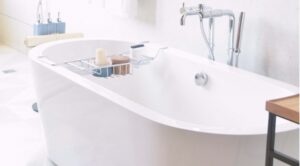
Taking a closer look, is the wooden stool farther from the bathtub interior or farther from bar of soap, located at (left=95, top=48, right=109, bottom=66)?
bar of soap, located at (left=95, top=48, right=109, bottom=66)

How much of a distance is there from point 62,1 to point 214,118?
93.2 inches

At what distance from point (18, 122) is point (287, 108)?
8.09ft

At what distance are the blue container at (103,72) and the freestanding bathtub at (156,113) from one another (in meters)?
0.12

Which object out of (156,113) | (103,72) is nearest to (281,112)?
(156,113)

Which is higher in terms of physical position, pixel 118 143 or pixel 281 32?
pixel 281 32

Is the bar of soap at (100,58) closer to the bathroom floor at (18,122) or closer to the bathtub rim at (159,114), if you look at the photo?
the bathtub rim at (159,114)

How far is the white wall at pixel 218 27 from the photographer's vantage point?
223 centimetres

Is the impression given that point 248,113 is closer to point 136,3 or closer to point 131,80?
point 131,80

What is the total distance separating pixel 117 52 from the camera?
2.97 metres

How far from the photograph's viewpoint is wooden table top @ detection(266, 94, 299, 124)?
110cm

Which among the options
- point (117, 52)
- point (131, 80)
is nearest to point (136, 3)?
point (117, 52)

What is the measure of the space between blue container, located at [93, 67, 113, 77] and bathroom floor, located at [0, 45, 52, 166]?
0.63m

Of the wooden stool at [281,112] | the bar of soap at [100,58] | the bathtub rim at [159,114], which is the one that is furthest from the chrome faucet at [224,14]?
the wooden stool at [281,112]

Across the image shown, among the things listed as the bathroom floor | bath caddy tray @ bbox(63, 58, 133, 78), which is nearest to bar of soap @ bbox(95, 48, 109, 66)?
bath caddy tray @ bbox(63, 58, 133, 78)
